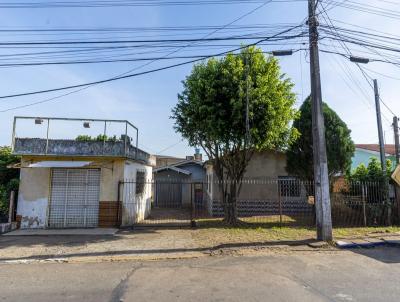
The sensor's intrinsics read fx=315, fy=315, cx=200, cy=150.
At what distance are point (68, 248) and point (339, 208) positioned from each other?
10854mm

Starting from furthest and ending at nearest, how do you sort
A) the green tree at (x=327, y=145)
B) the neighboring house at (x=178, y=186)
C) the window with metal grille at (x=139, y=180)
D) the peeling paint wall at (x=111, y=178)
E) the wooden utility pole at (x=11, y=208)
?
the neighboring house at (x=178, y=186), the window with metal grille at (x=139, y=180), the green tree at (x=327, y=145), the peeling paint wall at (x=111, y=178), the wooden utility pole at (x=11, y=208)

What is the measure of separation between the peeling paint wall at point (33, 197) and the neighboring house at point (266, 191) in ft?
27.1

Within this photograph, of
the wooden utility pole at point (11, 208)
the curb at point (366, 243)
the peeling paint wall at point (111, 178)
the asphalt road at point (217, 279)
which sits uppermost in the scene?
the peeling paint wall at point (111, 178)

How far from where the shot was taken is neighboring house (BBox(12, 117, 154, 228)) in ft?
41.2

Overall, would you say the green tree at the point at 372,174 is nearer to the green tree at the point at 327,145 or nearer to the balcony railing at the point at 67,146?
the green tree at the point at 327,145

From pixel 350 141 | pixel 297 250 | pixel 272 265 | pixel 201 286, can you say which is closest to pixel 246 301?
pixel 201 286

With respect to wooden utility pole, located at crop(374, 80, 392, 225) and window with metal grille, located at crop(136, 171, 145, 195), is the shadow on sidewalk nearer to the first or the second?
wooden utility pole, located at crop(374, 80, 392, 225)

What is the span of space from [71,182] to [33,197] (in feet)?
5.08

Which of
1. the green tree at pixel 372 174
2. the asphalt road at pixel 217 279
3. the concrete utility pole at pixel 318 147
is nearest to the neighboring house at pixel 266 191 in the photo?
the green tree at pixel 372 174

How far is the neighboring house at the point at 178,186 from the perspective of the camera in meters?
24.6

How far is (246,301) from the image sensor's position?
4926mm

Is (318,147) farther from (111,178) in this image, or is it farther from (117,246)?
(111,178)

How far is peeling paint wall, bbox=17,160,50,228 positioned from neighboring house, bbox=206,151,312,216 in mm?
8248

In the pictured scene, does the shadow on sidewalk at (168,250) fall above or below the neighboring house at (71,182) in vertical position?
below
